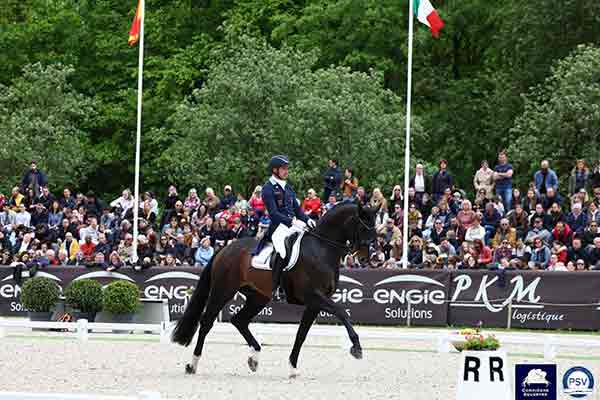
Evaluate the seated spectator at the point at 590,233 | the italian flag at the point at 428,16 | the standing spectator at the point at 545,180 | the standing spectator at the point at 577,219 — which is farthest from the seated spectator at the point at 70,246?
the seated spectator at the point at 590,233

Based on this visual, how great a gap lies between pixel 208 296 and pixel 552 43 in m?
28.0

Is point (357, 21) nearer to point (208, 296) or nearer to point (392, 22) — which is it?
point (392, 22)

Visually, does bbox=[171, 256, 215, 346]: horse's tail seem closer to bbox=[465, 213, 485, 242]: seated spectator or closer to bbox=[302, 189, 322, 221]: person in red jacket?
bbox=[465, 213, 485, 242]: seated spectator

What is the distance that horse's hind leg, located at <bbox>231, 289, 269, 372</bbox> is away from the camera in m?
15.0

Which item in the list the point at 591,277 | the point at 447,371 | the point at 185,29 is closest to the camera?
the point at 447,371

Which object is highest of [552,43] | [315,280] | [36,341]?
[552,43]

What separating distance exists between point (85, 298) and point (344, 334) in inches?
206

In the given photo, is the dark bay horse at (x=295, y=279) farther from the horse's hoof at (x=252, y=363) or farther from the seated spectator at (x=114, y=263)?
the seated spectator at (x=114, y=263)

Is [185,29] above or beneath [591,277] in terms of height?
above

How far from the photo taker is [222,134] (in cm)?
3762

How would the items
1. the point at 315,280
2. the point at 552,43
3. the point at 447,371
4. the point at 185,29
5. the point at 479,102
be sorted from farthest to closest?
the point at 185,29 < the point at 479,102 < the point at 552,43 < the point at 447,371 < the point at 315,280

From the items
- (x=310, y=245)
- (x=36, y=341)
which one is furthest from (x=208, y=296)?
(x=36, y=341)

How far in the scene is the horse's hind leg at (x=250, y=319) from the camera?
49.2 ft

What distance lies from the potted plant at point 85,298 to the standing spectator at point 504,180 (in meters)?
9.77
